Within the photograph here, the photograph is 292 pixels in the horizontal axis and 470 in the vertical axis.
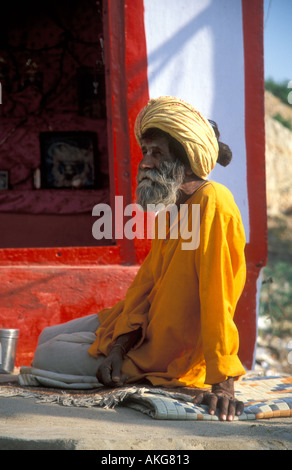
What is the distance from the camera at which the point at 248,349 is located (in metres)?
4.52

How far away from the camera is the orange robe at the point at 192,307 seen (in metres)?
2.72

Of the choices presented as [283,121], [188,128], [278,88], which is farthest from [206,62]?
[278,88]

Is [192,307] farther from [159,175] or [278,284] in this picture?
[278,284]

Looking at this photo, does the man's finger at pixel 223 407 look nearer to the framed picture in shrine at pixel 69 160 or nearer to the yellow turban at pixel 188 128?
the yellow turban at pixel 188 128

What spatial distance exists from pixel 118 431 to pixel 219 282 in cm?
83

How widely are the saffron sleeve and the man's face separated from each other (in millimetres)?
242

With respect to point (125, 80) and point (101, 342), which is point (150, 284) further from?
point (125, 80)

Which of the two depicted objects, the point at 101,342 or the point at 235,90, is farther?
the point at 235,90

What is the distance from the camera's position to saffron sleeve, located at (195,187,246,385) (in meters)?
2.68

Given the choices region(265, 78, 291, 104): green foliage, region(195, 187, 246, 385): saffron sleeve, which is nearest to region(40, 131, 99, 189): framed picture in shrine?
region(195, 187, 246, 385): saffron sleeve

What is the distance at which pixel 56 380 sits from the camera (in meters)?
3.21

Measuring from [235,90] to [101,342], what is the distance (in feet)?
8.02

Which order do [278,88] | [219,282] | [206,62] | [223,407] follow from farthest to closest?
[278,88], [206,62], [219,282], [223,407]
